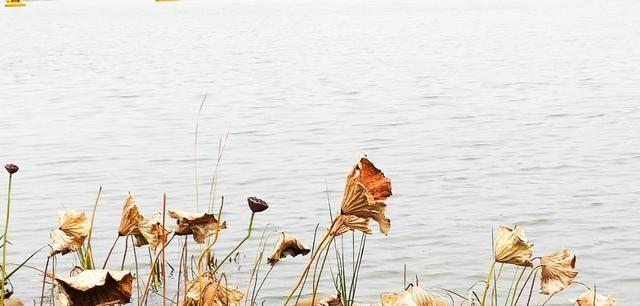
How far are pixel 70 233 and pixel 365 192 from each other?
2.85 feet

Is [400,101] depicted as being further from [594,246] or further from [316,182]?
[594,246]

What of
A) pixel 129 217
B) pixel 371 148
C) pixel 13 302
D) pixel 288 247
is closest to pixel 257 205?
pixel 288 247

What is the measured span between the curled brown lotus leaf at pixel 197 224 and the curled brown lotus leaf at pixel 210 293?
0.17 meters

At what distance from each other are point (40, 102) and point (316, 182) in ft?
32.0

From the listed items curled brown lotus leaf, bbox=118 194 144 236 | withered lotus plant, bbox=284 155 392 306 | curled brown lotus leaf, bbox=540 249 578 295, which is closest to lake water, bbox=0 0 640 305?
curled brown lotus leaf, bbox=118 194 144 236

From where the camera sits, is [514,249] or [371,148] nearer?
[514,249]

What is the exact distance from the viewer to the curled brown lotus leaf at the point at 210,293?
3.01 meters

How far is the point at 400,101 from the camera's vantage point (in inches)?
678

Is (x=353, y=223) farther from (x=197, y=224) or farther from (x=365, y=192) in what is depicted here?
(x=197, y=224)

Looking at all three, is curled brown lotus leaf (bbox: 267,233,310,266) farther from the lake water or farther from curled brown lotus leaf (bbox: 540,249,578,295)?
the lake water

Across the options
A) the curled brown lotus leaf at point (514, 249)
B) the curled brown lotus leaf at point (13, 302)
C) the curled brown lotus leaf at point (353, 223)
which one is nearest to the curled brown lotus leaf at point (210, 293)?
the curled brown lotus leaf at point (353, 223)

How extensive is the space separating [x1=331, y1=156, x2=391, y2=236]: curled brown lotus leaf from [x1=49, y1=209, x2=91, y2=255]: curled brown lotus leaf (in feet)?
2.37

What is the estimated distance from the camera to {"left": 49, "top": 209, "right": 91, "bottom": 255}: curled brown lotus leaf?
296cm

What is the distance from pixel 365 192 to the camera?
2.55 metres
